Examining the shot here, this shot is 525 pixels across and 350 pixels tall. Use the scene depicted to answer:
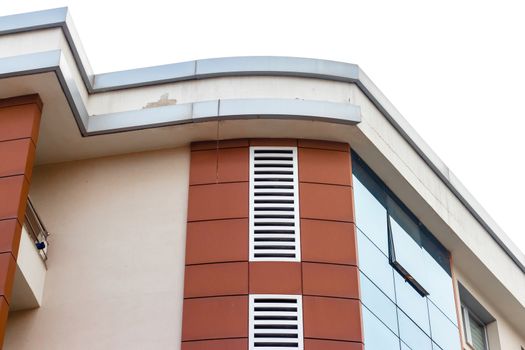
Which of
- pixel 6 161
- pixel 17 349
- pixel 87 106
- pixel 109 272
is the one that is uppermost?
pixel 87 106

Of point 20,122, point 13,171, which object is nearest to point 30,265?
point 13,171

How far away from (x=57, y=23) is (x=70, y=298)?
4.98 meters

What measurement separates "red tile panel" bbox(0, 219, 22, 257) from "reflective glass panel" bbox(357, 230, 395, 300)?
6090 mm

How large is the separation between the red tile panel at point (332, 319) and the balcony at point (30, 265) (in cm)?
483

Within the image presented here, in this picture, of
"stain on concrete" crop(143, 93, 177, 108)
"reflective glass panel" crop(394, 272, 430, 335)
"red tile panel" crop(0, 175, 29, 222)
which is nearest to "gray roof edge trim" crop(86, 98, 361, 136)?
"stain on concrete" crop(143, 93, 177, 108)

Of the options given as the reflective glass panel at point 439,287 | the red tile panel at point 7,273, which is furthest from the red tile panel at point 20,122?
the reflective glass panel at point 439,287

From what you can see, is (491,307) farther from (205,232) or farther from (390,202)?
(205,232)

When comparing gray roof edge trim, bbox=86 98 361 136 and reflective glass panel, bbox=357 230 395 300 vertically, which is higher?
gray roof edge trim, bbox=86 98 361 136

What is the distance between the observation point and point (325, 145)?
68.5ft

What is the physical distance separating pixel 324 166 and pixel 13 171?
228 inches

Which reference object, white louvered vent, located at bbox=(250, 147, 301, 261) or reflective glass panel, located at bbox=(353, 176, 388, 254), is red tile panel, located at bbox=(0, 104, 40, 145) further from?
reflective glass panel, located at bbox=(353, 176, 388, 254)

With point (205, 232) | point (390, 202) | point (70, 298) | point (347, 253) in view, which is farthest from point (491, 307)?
point (70, 298)

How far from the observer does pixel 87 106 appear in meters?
20.8

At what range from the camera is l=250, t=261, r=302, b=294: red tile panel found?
1877 centimetres
